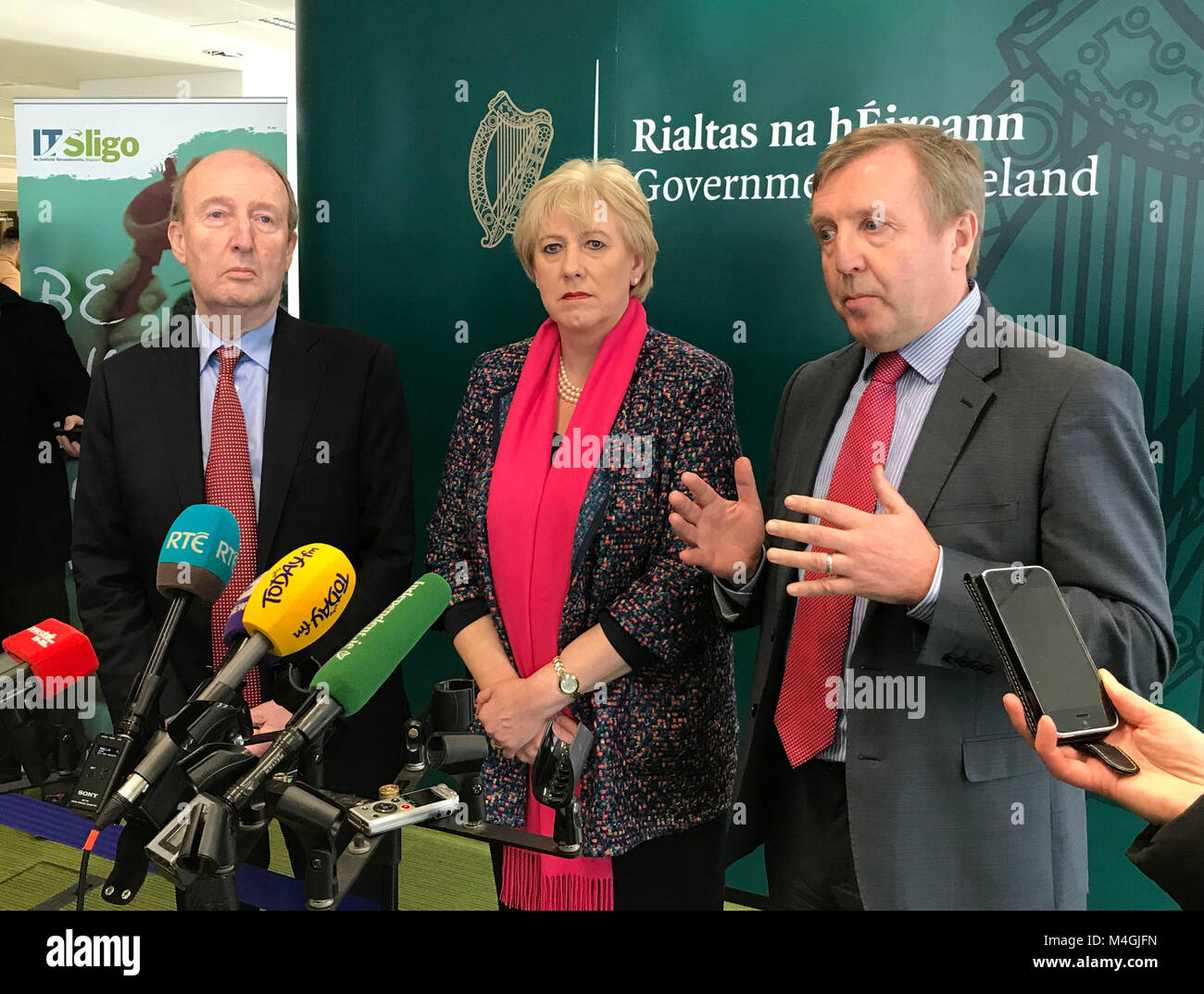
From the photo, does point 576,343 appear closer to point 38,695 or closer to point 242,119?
point 38,695

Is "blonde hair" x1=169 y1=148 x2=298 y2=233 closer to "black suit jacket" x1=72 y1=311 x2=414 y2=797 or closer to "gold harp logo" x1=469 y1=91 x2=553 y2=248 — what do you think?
"black suit jacket" x1=72 y1=311 x2=414 y2=797

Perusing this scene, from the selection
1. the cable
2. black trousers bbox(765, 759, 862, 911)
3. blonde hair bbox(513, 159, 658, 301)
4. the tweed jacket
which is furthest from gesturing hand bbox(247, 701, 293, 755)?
blonde hair bbox(513, 159, 658, 301)

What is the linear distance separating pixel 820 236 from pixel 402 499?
1076 mm

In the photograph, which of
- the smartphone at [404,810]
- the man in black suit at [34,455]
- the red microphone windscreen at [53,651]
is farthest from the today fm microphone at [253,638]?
the man in black suit at [34,455]

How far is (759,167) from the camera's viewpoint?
279 centimetres

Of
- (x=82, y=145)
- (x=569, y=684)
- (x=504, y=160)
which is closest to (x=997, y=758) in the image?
(x=569, y=684)

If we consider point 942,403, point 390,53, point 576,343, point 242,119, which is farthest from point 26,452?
point 942,403

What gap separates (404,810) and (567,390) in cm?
131

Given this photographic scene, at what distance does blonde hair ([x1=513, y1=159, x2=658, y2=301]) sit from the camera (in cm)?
218

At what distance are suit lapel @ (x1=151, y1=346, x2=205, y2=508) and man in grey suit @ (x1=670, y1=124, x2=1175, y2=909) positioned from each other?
1063mm

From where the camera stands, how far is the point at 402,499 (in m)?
2.33

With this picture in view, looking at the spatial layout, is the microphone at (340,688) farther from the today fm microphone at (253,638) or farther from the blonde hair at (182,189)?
the blonde hair at (182,189)
